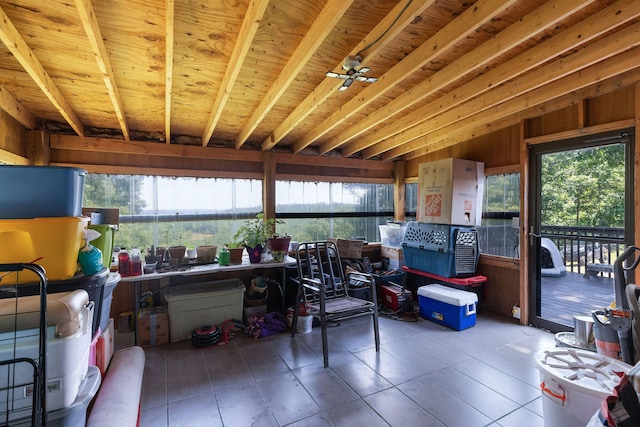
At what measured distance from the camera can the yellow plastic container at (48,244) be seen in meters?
1.48

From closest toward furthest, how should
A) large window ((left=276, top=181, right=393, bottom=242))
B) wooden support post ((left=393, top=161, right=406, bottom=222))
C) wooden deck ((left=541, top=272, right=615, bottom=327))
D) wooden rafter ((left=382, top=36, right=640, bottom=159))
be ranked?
wooden rafter ((left=382, top=36, right=640, bottom=159)), wooden deck ((left=541, top=272, right=615, bottom=327)), large window ((left=276, top=181, right=393, bottom=242)), wooden support post ((left=393, top=161, right=406, bottom=222))

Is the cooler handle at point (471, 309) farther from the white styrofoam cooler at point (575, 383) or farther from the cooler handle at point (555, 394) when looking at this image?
the cooler handle at point (555, 394)

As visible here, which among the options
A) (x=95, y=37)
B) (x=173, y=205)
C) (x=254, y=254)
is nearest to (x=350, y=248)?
(x=254, y=254)

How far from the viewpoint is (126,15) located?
5.67 ft

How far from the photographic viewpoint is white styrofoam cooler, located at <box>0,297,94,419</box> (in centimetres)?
119

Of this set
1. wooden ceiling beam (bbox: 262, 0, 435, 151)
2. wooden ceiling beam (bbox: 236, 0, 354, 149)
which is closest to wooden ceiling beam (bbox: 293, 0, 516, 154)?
wooden ceiling beam (bbox: 262, 0, 435, 151)

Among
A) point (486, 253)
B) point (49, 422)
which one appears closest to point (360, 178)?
point (486, 253)

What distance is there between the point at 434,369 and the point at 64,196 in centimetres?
289

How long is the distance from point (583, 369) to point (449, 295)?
1.91 metres

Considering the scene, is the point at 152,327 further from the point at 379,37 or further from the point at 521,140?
the point at 521,140

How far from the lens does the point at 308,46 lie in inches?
76.3

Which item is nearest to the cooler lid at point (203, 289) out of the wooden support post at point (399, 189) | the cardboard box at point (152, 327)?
the cardboard box at point (152, 327)

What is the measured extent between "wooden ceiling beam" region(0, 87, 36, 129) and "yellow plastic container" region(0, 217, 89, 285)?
63.6 inches

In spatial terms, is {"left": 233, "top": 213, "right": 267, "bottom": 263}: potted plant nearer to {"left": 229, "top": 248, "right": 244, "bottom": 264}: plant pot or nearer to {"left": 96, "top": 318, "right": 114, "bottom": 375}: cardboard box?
{"left": 229, "top": 248, "right": 244, "bottom": 264}: plant pot
